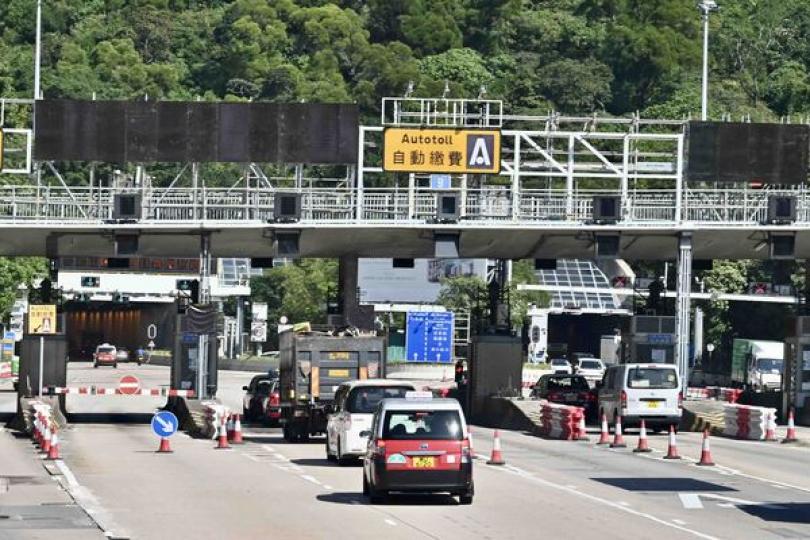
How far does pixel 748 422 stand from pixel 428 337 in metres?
59.8

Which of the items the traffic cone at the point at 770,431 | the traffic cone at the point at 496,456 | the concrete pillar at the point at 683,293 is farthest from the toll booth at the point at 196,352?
the traffic cone at the point at 496,456

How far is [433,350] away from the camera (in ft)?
370

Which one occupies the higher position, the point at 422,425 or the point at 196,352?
the point at 422,425

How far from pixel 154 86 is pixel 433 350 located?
275 feet

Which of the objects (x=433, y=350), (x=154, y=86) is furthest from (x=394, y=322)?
(x=154, y=86)

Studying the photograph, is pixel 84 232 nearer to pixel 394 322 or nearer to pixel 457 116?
pixel 457 116

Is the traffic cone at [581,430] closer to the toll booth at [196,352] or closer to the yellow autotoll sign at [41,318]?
the toll booth at [196,352]

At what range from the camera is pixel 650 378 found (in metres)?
53.2

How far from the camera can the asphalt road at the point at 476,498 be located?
93.3 feet

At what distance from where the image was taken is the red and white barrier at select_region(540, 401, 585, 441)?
169ft

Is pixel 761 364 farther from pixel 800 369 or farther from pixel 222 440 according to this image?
pixel 222 440

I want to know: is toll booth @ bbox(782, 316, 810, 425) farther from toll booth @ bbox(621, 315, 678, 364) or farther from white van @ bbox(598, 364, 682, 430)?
white van @ bbox(598, 364, 682, 430)

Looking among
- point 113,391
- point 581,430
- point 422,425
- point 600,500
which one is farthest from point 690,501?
point 113,391

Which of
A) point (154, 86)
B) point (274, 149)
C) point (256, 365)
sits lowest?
point (256, 365)
